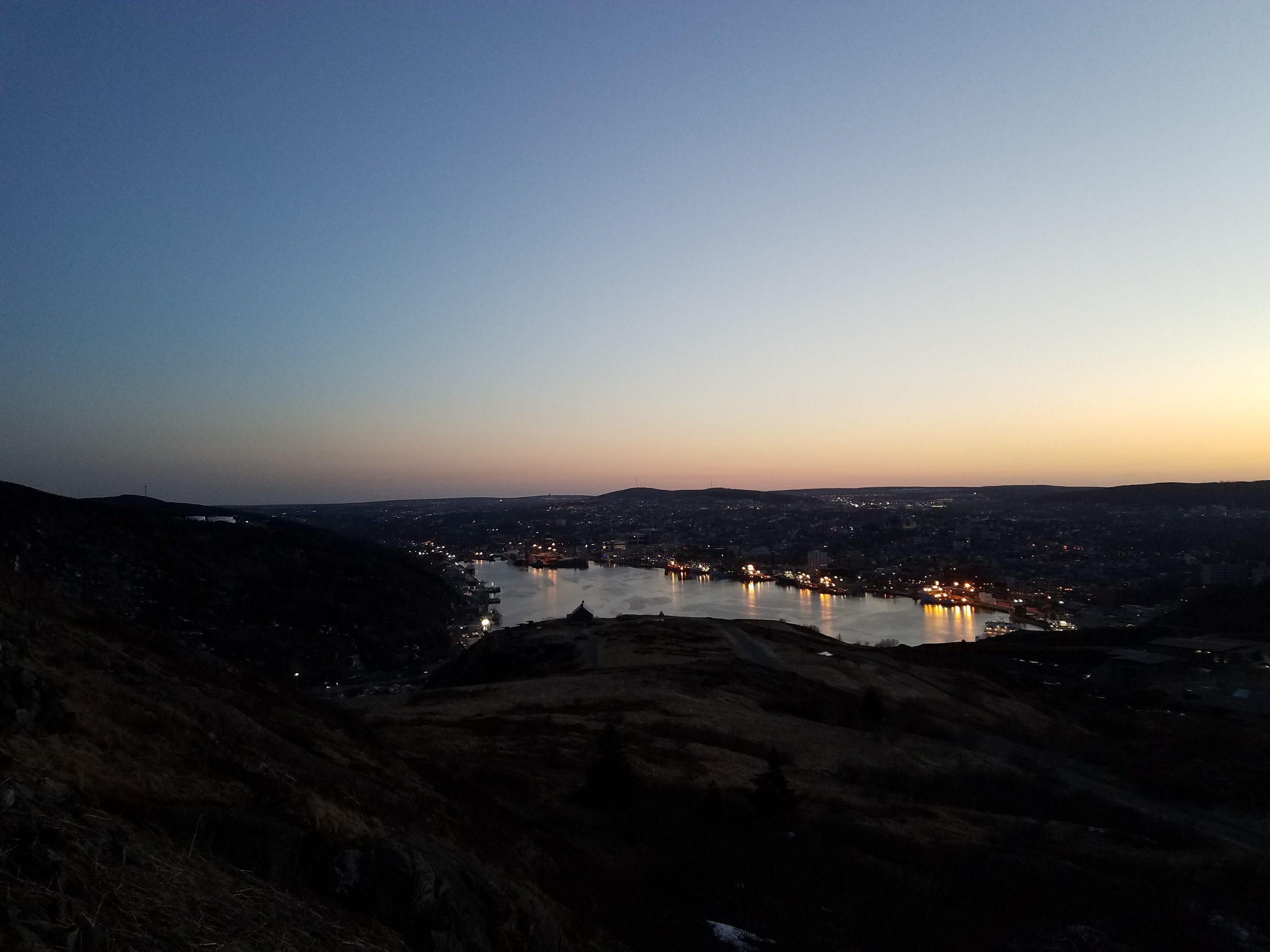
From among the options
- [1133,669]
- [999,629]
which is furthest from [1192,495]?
[1133,669]

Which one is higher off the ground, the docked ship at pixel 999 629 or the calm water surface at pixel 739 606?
the calm water surface at pixel 739 606

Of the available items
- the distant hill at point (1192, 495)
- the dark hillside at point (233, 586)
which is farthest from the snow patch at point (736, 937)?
the distant hill at point (1192, 495)

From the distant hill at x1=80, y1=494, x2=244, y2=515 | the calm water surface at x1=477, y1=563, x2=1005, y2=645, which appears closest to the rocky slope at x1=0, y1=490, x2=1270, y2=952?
the calm water surface at x1=477, y1=563, x2=1005, y2=645

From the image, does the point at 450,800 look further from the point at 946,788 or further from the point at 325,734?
the point at 946,788

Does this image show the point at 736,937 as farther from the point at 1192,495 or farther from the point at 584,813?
the point at 1192,495

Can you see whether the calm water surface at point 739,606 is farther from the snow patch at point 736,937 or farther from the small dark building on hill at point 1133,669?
the snow patch at point 736,937

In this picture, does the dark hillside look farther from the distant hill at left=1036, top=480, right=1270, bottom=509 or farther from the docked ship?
the distant hill at left=1036, top=480, right=1270, bottom=509
